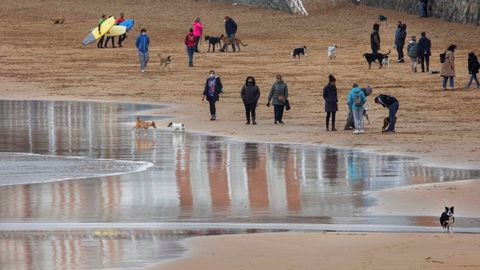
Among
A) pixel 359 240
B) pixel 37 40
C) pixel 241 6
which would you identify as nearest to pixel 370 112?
pixel 359 240

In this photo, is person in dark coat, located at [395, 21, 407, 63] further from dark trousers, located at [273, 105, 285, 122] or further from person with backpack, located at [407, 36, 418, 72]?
dark trousers, located at [273, 105, 285, 122]

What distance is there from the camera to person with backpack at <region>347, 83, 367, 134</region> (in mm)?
32250

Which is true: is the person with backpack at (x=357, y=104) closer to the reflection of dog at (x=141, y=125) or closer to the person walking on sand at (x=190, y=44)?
the reflection of dog at (x=141, y=125)

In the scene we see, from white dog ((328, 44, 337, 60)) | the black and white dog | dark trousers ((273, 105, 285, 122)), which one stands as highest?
white dog ((328, 44, 337, 60))

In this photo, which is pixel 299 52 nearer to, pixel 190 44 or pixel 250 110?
pixel 190 44

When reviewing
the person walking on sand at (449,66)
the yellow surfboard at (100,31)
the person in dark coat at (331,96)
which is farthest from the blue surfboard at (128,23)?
the person in dark coat at (331,96)

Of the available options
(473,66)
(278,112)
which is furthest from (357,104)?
(473,66)

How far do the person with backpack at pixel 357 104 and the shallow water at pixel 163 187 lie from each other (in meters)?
1.81

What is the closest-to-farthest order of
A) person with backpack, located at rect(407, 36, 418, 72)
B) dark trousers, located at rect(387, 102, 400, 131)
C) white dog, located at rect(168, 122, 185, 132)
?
dark trousers, located at rect(387, 102, 400, 131), white dog, located at rect(168, 122, 185, 132), person with backpack, located at rect(407, 36, 418, 72)

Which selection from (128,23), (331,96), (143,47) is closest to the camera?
(331,96)

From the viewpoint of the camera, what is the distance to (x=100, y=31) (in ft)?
186

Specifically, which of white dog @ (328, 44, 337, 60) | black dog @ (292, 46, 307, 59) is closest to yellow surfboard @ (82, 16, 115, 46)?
black dog @ (292, 46, 307, 59)

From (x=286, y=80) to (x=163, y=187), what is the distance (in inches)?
827

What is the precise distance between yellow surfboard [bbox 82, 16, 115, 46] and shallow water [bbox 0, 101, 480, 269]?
20579mm
